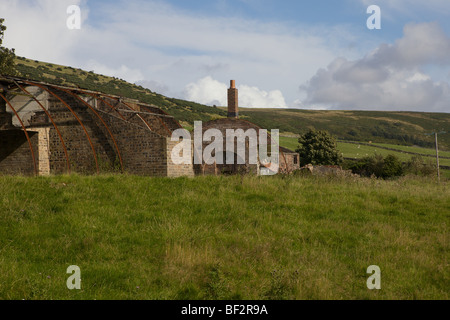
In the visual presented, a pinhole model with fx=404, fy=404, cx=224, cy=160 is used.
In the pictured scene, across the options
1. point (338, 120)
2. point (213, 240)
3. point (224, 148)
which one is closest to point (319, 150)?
point (224, 148)

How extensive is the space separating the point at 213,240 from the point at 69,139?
12511 millimetres

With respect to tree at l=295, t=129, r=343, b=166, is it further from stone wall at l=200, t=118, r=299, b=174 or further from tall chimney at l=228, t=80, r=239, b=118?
tall chimney at l=228, t=80, r=239, b=118

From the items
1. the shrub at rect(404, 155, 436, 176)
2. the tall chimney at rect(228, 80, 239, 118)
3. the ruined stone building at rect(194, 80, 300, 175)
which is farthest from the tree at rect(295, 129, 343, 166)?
the tall chimney at rect(228, 80, 239, 118)

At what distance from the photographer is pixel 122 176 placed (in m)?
13.2

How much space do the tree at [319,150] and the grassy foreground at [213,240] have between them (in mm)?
43799

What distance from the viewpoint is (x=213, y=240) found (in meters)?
8.13

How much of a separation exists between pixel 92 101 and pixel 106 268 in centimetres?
1473

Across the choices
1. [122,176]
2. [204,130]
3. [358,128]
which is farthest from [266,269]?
[358,128]

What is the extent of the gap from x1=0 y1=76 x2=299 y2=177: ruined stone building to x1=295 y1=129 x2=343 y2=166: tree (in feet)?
133

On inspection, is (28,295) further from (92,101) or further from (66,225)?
(92,101)

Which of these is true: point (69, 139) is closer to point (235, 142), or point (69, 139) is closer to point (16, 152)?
point (16, 152)

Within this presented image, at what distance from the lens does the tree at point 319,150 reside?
56.2 meters

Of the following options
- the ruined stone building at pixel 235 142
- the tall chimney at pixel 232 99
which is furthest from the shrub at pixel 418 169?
the tall chimney at pixel 232 99

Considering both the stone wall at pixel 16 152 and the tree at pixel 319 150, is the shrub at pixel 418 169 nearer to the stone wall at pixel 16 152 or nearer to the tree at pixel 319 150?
the tree at pixel 319 150
